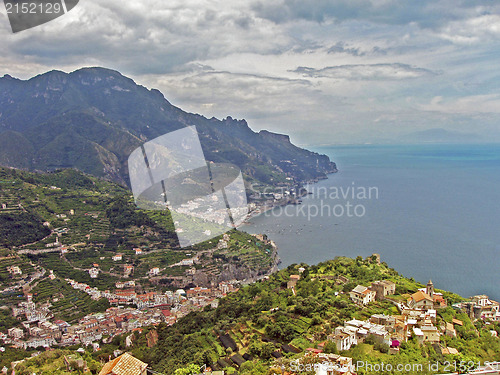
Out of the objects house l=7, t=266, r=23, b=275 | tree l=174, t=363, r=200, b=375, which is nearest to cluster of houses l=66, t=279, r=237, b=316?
house l=7, t=266, r=23, b=275

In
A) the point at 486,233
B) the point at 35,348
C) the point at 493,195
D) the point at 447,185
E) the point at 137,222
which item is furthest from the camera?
the point at 447,185

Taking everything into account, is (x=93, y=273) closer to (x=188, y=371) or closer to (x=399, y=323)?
(x=188, y=371)

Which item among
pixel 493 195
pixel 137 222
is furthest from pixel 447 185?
pixel 137 222

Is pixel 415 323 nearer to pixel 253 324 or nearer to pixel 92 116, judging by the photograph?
pixel 253 324

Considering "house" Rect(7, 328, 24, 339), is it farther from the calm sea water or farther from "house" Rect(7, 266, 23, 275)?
the calm sea water

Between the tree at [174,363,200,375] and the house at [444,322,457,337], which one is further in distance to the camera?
the house at [444,322,457,337]

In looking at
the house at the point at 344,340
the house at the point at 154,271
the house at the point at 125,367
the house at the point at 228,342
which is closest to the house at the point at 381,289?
the house at the point at 344,340
